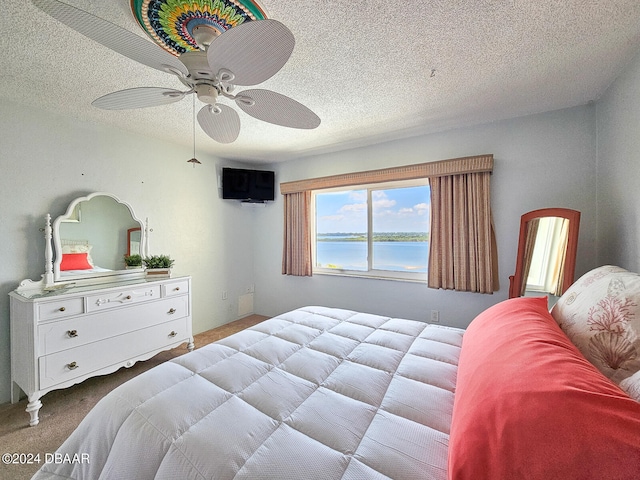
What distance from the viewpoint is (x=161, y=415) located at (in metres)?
0.89

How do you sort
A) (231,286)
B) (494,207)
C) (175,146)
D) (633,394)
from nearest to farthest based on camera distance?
(633,394) → (494,207) → (175,146) → (231,286)

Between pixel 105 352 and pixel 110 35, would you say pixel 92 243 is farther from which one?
pixel 110 35

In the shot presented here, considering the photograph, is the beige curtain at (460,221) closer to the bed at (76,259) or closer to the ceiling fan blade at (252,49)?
the ceiling fan blade at (252,49)

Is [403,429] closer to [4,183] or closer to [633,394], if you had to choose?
[633,394]

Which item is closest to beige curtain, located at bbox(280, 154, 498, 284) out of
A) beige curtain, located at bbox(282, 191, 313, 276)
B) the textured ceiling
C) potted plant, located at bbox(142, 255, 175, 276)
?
the textured ceiling

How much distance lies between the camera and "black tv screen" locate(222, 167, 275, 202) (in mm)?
3598

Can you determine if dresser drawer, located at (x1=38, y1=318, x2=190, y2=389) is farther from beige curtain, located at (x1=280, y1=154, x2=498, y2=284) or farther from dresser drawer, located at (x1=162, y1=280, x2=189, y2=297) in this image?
beige curtain, located at (x1=280, y1=154, x2=498, y2=284)

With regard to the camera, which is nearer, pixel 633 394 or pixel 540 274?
pixel 633 394

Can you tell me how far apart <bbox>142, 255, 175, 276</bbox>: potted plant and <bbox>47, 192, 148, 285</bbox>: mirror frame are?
16cm

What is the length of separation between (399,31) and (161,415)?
6.72 ft

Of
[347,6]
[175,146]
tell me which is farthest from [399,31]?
[175,146]

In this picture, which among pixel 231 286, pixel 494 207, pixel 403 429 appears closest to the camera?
pixel 403 429

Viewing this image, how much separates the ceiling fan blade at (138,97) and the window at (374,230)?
2375 millimetres

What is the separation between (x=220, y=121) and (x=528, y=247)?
2.61 meters
